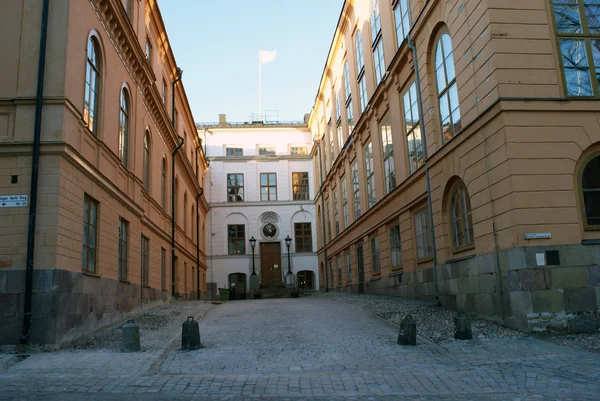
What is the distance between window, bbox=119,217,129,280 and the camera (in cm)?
1539

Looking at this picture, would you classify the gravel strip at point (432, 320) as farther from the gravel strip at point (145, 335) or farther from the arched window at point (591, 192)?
the gravel strip at point (145, 335)

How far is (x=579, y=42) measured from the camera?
37.0ft

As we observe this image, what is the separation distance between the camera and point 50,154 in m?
10.5

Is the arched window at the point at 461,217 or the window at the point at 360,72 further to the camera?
the window at the point at 360,72

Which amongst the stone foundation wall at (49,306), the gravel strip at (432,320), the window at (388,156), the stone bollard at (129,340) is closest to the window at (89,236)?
the stone foundation wall at (49,306)

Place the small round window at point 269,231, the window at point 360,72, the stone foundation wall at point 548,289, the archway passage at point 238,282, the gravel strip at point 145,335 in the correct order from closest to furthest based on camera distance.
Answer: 1. the stone foundation wall at point 548,289
2. the gravel strip at point 145,335
3. the window at point 360,72
4. the archway passage at point 238,282
5. the small round window at point 269,231

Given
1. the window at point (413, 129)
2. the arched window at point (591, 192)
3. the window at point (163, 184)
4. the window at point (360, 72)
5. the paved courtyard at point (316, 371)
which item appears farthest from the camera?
the window at point (360, 72)

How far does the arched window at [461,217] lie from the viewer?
41.8ft

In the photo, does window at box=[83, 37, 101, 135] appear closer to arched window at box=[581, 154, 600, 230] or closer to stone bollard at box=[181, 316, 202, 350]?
stone bollard at box=[181, 316, 202, 350]

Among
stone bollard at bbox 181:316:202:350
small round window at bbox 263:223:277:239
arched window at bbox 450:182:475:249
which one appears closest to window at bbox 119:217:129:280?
stone bollard at bbox 181:316:202:350

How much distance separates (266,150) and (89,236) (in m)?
31.6

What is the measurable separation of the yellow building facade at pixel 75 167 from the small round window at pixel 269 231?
22.3 metres

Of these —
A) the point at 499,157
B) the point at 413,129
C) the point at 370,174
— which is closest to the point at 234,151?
the point at 370,174

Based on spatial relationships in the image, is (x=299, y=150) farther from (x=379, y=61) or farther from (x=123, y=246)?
(x=123, y=246)
